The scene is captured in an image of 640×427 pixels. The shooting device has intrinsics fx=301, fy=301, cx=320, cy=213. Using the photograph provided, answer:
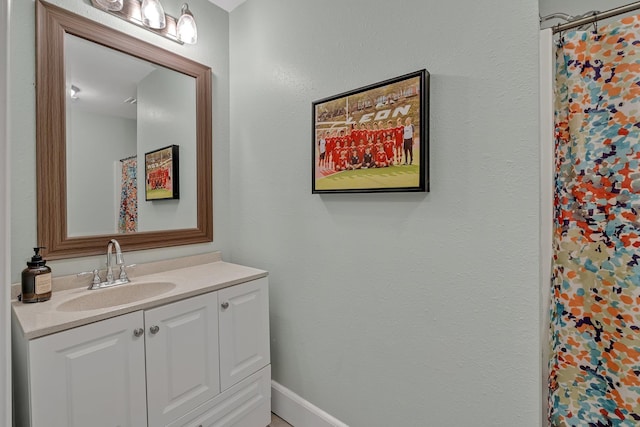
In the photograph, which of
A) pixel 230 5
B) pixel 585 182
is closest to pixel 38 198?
pixel 230 5

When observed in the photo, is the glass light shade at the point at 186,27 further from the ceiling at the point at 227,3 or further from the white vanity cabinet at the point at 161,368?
the white vanity cabinet at the point at 161,368

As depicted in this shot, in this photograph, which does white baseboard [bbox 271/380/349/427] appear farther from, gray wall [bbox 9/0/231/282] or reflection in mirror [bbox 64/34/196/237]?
reflection in mirror [bbox 64/34/196/237]

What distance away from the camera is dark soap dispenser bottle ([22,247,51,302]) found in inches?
47.6

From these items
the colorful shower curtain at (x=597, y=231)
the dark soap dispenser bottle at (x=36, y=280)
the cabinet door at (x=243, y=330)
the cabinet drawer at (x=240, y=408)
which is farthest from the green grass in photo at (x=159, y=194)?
the colorful shower curtain at (x=597, y=231)

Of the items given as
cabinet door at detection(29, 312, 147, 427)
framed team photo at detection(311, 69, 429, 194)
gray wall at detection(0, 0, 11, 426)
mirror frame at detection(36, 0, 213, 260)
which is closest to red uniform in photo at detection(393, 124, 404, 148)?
framed team photo at detection(311, 69, 429, 194)

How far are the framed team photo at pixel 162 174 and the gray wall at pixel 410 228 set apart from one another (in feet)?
1.54

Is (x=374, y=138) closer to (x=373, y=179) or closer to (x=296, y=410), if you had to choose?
(x=373, y=179)

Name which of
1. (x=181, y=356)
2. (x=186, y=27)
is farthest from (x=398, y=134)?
(x=186, y=27)

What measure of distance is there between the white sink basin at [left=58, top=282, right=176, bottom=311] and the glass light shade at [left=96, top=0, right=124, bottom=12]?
1377 millimetres

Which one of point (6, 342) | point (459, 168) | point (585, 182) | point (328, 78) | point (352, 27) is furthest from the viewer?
point (328, 78)

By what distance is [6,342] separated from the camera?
63 centimetres

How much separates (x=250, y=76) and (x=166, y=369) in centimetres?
166

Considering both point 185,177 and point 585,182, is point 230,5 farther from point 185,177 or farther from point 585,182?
point 585,182

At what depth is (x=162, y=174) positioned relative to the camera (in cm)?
177
